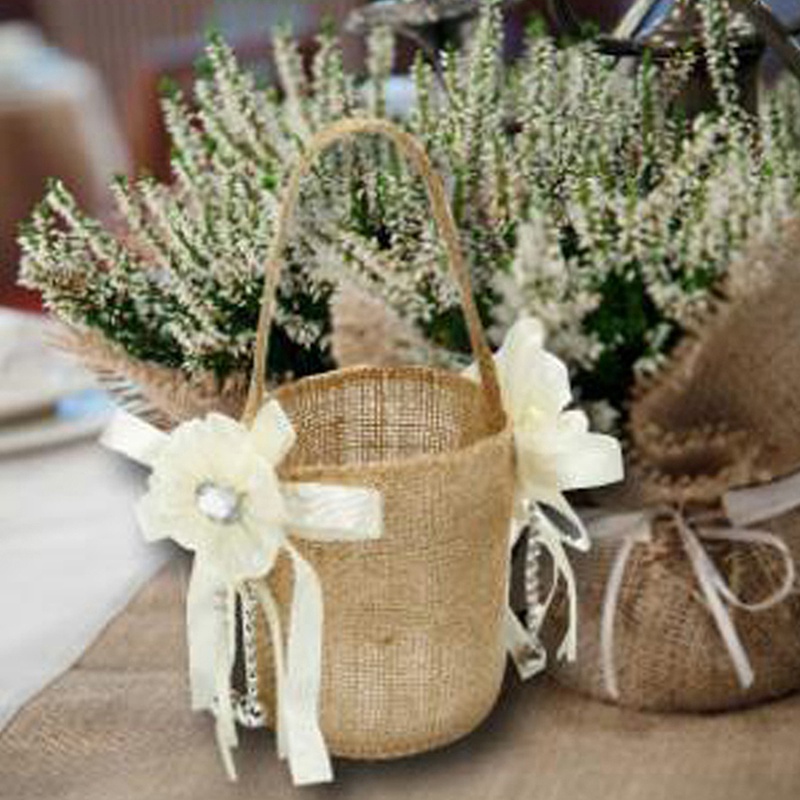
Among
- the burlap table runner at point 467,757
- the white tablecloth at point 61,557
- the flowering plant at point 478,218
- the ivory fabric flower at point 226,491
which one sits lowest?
the burlap table runner at point 467,757

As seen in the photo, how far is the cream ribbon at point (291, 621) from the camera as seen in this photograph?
652mm

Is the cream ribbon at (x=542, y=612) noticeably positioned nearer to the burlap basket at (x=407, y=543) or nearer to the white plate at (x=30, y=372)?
the burlap basket at (x=407, y=543)

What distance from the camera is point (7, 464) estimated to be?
110 cm

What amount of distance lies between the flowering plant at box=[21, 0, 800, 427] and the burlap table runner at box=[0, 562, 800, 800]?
16 cm

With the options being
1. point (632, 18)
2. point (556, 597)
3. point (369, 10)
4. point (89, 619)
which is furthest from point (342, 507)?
point (369, 10)

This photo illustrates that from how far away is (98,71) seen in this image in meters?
4.79

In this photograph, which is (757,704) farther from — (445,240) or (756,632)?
(445,240)

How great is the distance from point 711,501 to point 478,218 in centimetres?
19

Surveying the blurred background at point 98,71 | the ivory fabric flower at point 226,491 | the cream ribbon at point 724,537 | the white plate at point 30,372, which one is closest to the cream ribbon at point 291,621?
the ivory fabric flower at point 226,491

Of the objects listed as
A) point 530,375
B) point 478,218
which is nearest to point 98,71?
point 478,218

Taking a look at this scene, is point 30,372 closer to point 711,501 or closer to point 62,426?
point 62,426

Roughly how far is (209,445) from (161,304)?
16 centimetres

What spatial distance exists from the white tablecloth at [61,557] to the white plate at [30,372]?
45mm

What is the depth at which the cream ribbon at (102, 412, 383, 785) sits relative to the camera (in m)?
0.65
